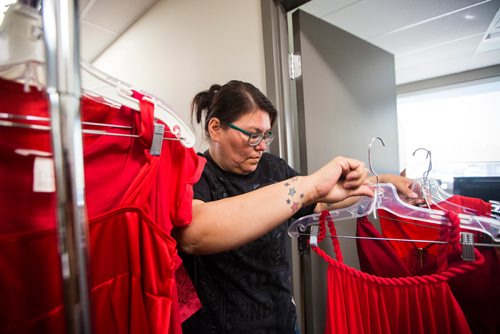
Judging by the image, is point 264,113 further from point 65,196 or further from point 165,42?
point 165,42

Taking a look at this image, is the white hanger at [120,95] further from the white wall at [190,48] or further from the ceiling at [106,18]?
the ceiling at [106,18]

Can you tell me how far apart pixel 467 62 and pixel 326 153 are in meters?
2.61

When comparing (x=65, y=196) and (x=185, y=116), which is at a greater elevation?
(x=185, y=116)

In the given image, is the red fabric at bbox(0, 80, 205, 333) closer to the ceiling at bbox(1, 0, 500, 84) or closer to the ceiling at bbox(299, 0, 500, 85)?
the ceiling at bbox(1, 0, 500, 84)

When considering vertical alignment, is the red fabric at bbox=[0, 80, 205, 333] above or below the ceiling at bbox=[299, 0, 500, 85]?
below

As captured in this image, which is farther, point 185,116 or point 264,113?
point 185,116

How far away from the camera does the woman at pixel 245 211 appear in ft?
1.65

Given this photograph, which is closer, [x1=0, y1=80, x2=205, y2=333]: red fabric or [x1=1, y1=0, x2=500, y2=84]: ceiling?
[x1=0, y1=80, x2=205, y2=333]: red fabric

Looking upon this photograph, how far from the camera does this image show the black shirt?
710 mm

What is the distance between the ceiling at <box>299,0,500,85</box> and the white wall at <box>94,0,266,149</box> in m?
0.60

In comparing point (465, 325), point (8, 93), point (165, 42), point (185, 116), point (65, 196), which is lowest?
point (465, 325)

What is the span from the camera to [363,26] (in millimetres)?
1826

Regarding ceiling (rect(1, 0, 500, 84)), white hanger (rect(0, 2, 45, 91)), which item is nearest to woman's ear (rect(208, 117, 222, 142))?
white hanger (rect(0, 2, 45, 91))

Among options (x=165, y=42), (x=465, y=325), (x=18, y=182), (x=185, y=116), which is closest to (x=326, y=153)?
(x=465, y=325)
